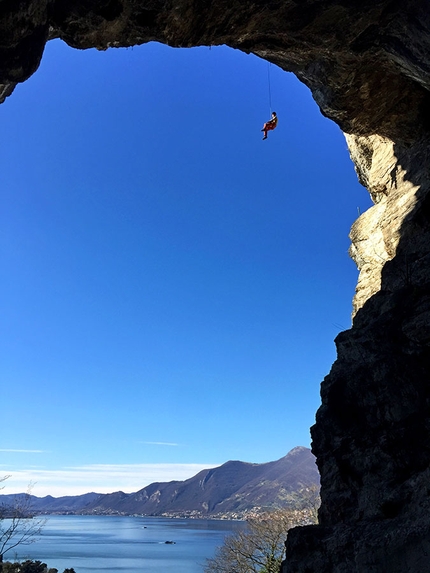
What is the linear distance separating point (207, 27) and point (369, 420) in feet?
34.1

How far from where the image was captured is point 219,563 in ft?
123

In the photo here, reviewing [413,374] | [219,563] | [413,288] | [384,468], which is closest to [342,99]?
[413,288]

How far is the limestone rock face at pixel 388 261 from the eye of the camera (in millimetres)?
8312

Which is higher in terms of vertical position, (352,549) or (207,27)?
(207,27)

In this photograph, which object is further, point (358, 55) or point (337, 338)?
point (337, 338)

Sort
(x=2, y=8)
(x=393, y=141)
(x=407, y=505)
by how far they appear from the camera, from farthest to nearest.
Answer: (x=393, y=141) < (x=407, y=505) < (x=2, y=8)

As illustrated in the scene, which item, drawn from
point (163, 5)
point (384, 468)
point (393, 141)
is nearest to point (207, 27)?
point (163, 5)

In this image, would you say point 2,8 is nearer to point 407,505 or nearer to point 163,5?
point 163,5

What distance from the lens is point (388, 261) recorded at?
47.9 feet

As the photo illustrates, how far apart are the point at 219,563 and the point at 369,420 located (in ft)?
112

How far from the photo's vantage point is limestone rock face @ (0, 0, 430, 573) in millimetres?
8312

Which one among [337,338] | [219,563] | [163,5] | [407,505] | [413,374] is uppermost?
[163,5]

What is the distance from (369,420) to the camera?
10570 mm

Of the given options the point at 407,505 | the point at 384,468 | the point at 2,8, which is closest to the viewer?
the point at 2,8
